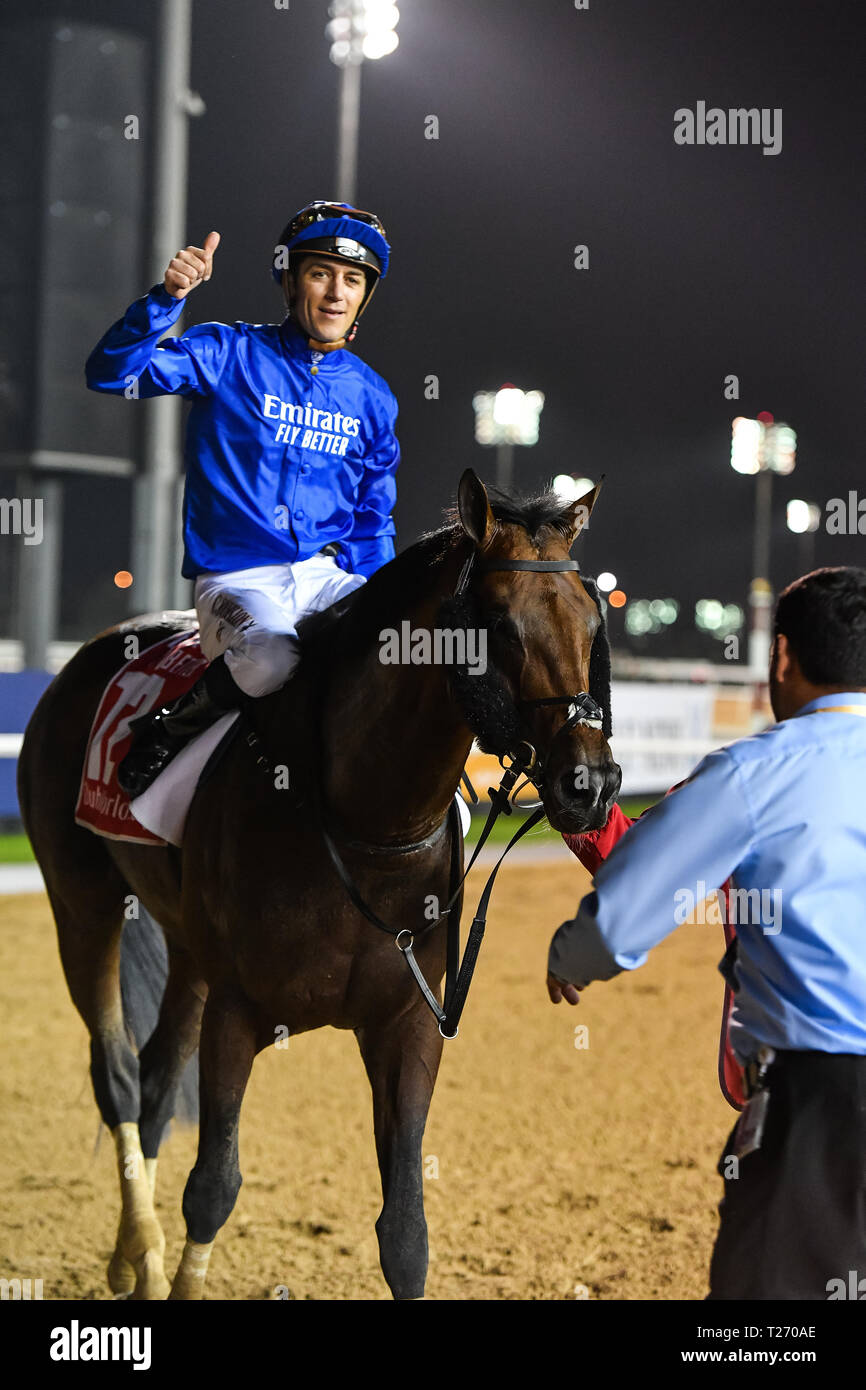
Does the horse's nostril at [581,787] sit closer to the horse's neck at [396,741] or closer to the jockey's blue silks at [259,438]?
the horse's neck at [396,741]

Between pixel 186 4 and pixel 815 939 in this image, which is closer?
pixel 815 939

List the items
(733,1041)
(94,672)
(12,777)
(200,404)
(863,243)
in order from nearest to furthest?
(733,1041) < (200,404) < (94,672) < (12,777) < (863,243)

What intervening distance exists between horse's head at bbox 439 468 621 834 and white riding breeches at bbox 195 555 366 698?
2.18ft

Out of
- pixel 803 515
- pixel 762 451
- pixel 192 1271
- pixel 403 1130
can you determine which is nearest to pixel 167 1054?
pixel 192 1271

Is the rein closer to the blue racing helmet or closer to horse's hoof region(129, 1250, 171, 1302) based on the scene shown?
the blue racing helmet

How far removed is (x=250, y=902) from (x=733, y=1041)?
1.20m

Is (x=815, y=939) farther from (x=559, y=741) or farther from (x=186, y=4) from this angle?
(x=186, y=4)

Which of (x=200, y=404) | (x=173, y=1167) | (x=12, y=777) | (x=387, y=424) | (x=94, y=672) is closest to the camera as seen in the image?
(x=200, y=404)

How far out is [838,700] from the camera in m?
1.71

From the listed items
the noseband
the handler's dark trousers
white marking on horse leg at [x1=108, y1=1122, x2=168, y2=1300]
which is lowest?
white marking on horse leg at [x1=108, y1=1122, x2=168, y2=1300]

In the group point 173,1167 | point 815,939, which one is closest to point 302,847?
point 815,939

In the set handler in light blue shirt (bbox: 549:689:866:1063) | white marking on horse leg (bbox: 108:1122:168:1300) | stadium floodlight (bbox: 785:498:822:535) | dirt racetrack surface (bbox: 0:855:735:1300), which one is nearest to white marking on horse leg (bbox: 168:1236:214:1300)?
dirt racetrack surface (bbox: 0:855:735:1300)

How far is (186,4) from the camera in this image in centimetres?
692

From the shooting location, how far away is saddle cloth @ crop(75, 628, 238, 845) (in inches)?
119
